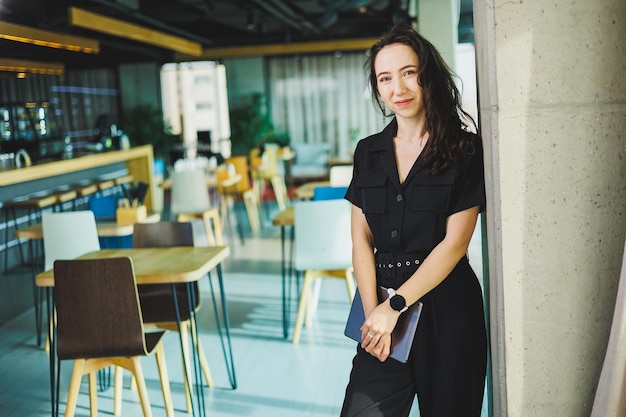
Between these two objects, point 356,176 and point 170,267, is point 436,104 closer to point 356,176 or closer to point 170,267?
point 356,176

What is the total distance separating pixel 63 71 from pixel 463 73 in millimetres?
7782

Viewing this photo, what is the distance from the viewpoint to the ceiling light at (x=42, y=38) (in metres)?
8.49

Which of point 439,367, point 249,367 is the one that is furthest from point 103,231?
point 439,367

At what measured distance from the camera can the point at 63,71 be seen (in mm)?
13211

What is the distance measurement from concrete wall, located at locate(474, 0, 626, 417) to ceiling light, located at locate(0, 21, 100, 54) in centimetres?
781

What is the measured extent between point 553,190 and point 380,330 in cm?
62

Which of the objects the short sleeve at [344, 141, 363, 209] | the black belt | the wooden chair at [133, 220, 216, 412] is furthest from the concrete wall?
the wooden chair at [133, 220, 216, 412]

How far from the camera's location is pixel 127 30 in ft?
34.7

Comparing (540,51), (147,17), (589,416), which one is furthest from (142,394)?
(147,17)

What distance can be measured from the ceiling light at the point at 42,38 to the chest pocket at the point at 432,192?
7656 millimetres

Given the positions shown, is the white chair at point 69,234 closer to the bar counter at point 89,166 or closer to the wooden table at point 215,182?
the bar counter at point 89,166

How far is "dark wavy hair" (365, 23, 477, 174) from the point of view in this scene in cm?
198

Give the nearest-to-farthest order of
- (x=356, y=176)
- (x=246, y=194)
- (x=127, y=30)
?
1. (x=356, y=176)
2. (x=246, y=194)
3. (x=127, y=30)

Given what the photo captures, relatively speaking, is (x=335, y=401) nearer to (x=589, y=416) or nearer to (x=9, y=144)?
(x=589, y=416)
